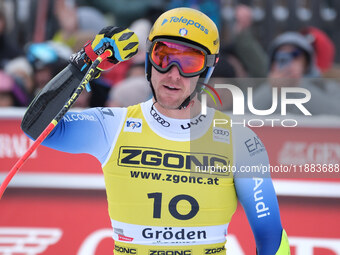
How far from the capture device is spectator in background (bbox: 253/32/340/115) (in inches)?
198

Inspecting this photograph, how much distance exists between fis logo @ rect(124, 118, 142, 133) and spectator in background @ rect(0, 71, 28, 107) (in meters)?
3.07

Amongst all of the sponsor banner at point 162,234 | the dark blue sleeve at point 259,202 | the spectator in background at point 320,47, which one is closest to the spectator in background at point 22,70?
the spectator in background at point 320,47

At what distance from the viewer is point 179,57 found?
10.2ft

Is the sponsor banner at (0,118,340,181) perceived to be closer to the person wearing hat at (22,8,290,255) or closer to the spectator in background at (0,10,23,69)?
the person wearing hat at (22,8,290,255)

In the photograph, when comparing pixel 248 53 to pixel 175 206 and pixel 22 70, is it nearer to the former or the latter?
pixel 22 70

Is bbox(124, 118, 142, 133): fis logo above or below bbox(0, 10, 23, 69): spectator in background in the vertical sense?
below

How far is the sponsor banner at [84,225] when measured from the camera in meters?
4.64

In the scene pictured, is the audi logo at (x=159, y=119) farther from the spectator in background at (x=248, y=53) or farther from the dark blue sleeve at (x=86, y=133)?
the spectator in background at (x=248, y=53)

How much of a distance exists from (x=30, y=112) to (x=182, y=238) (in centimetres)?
97

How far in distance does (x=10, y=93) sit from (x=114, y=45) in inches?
124

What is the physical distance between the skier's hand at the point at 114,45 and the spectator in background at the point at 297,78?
6.69ft

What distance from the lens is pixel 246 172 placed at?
3.09 meters

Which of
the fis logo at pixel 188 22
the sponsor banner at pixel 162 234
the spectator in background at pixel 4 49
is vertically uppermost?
the spectator in background at pixel 4 49

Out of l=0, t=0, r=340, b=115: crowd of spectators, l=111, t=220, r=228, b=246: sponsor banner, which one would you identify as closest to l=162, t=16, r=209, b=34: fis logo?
l=111, t=220, r=228, b=246: sponsor banner
